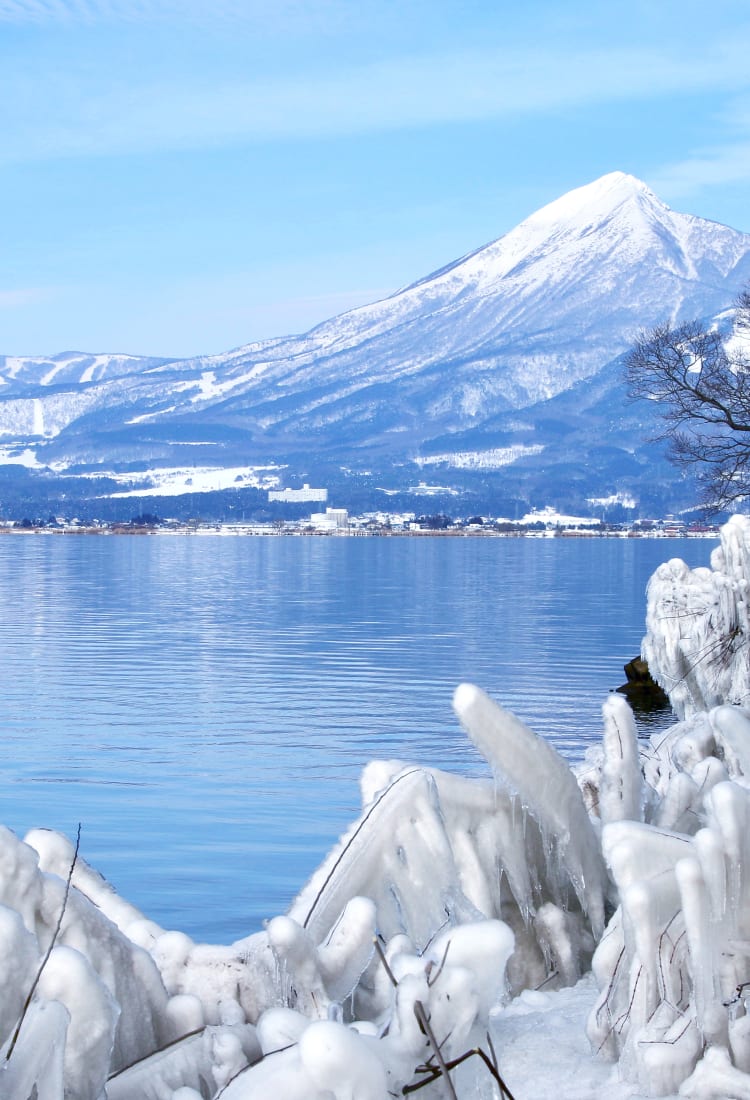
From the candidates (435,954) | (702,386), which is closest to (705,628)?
(702,386)

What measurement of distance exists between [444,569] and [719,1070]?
95316 mm

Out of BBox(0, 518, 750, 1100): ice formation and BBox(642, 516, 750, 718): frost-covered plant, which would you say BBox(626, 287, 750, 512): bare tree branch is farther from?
BBox(0, 518, 750, 1100): ice formation

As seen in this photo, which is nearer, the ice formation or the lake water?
the ice formation

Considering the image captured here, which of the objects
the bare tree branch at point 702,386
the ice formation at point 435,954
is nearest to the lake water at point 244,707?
the bare tree branch at point 702,386

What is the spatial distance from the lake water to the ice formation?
7.84 meters

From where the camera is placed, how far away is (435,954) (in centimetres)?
306

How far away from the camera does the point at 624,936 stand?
14.4ft

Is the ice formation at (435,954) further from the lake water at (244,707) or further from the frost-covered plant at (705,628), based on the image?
the lake water at (244,707)

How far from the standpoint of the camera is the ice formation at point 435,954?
2.88 m

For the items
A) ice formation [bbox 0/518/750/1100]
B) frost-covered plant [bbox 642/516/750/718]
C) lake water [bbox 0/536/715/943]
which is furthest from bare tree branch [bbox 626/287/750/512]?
ice formation [bbox 0/518/750/1100]

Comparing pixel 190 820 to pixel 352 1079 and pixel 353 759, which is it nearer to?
pixel 353 759

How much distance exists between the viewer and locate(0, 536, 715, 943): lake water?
16.3 m

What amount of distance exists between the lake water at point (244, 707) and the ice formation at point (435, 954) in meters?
7.84

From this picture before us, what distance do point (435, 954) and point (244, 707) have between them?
84.7ft
